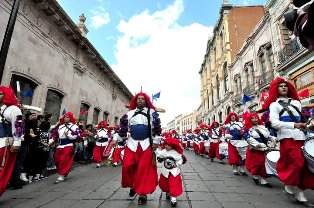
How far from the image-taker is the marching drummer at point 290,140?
3537mm

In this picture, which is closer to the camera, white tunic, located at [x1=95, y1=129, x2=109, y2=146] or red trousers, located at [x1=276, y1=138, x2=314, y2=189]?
red trousers, located at [x1=276, y1=138, x2=314, y2=189]

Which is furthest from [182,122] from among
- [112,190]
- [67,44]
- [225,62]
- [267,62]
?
[112,190]

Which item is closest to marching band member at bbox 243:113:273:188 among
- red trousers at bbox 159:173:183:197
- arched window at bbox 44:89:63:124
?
red trousers at bbox 159:173:183:197

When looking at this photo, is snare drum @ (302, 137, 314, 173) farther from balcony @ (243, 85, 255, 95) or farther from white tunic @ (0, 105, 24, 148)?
balcony @ (243, 85, 255, 95)

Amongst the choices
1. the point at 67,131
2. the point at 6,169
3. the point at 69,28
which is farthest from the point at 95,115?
the point at 6,169

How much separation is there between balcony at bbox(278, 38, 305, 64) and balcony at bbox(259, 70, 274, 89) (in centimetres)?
178

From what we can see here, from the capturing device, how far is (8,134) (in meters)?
3.90

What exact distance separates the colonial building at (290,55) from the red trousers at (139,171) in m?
11.1

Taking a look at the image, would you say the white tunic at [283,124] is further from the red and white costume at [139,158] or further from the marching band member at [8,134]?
the marching band member at [8,134]

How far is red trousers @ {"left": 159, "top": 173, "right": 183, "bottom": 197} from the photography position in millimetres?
3617

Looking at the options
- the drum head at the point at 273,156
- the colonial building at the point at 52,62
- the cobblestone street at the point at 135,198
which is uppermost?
the colonial building at the point at 52,62

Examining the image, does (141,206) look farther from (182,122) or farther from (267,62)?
(182,122)

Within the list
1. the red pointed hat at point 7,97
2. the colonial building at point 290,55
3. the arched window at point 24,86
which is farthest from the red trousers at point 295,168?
the colonial building at point 290,55

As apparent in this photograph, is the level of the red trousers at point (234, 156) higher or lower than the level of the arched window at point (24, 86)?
lower
